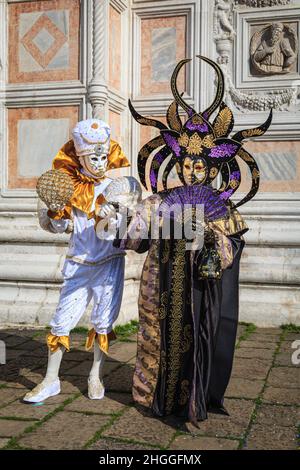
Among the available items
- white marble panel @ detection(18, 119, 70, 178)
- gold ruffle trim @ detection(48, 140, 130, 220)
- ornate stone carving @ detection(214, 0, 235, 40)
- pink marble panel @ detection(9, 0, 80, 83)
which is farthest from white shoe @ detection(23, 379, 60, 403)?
ornate stone carving @ detection(214, 0, 235, 40)

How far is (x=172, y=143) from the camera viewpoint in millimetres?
3559

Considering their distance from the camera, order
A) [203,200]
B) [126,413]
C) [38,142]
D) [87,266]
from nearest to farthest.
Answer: [203,200] → [126,413] → [87,266] → [38,142]

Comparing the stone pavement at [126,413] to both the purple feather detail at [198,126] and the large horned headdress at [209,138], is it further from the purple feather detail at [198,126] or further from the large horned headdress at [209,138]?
the purple feather detail at [198,126]

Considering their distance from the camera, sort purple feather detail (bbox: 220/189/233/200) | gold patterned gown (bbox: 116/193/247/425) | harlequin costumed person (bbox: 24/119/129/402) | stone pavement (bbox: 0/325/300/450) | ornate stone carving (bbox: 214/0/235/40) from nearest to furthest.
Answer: stone pavement (bbox: 0/325/300/450) → gold patterned gown (bbox: 116/193/247/425) → purple feather detail (bbox: 220/189/233/200) → harlequin costumed person (bbox: 24/119/129/402) → ornate stone carving (bbox: 214/0/235/40)

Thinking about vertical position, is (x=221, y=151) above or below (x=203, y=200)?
above

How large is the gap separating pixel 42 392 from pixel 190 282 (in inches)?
48.4

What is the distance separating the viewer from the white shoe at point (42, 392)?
12.2 ft

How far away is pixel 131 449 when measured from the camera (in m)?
2.97

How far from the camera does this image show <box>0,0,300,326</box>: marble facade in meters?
6.22

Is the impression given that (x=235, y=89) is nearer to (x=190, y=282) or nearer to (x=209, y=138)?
(x=209, y=138)

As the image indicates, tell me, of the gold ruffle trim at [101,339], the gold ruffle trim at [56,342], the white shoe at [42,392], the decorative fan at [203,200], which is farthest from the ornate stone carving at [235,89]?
the white shoe at [42,392]

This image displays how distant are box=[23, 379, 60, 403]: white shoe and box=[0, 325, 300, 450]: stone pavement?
0.13ft

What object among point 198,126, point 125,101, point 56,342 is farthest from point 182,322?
point 125,101

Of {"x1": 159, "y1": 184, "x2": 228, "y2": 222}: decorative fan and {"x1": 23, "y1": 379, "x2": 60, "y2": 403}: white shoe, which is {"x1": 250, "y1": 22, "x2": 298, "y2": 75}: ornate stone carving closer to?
{"x1": 159, "y1": 184, "x2": 228, "y2": 222}: decorative fan
